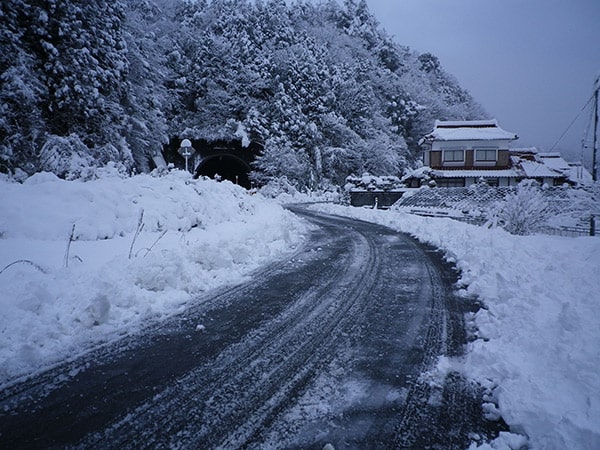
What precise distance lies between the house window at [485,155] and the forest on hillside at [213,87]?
33.3ft

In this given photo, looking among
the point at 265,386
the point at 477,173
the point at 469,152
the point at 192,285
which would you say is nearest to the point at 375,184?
the point at 477,173

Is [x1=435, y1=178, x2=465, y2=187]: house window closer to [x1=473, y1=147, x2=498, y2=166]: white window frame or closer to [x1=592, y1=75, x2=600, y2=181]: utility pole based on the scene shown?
[x1=473, y1=147, x2=498, y2=166]: white window frame

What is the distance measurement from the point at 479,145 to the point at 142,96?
1355 inches

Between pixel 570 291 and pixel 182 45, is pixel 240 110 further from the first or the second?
pixel 570 291

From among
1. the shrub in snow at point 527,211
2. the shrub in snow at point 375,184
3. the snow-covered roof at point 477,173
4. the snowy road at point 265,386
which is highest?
the snow-covered roof at point 477,173

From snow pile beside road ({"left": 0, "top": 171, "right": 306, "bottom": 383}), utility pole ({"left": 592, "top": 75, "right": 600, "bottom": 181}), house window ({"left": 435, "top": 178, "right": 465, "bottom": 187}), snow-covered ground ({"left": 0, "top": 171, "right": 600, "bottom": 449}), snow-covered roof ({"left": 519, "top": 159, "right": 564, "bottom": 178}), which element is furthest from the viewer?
house window ({"left": 435, "top": 178, "right": 465, "bottom": 187})

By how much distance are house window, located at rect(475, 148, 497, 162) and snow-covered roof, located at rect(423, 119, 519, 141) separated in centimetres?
128

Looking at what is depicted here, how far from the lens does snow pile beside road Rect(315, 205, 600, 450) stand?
2129 millimetres

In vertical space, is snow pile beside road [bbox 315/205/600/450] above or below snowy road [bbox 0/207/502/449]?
above

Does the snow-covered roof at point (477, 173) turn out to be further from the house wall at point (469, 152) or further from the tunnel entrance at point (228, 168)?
the tunnel entrance at point (228, 168)

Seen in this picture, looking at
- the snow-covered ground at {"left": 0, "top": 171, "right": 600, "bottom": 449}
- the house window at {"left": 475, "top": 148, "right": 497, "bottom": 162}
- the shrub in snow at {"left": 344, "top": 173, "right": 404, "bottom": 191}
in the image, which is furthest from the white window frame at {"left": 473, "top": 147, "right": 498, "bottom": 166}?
the snow-covered ground at {"left": 0, "top": 171, "right": 600, "bottom": 449}

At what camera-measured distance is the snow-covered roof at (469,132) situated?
35969 mm

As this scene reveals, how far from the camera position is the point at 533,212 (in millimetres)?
11719

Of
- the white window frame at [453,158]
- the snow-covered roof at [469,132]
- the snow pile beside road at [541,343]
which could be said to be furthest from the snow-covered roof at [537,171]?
the snow pile beside road at [541,343]
